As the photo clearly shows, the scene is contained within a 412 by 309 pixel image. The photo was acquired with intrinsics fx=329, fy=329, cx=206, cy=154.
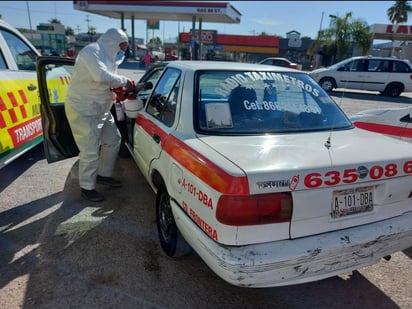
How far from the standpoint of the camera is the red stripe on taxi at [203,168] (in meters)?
1.80

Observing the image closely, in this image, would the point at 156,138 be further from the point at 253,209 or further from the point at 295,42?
the point at 295,42

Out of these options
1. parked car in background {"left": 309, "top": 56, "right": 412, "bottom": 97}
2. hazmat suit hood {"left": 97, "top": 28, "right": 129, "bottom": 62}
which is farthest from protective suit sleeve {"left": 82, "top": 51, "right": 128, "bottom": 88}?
parked car in background {"left": 309, "top": 56, "right": 412, "bottom": 97}

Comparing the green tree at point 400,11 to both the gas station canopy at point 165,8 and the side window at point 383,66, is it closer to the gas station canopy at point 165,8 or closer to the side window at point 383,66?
the gas station canopy at point 165,8

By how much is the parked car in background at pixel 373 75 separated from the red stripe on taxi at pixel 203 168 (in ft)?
44.3

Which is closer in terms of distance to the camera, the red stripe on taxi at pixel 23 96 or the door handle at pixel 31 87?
the red stripe on taxi at pixel 23 96

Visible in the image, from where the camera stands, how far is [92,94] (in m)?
3.49

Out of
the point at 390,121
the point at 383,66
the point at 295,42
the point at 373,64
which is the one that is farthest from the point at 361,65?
the point at 295,42

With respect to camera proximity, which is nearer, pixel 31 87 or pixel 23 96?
pixel 23 96

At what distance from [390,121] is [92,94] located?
3.49 meters

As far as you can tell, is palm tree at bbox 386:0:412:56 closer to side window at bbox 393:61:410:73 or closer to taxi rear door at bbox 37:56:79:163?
side window at bbox 393:61:410:73

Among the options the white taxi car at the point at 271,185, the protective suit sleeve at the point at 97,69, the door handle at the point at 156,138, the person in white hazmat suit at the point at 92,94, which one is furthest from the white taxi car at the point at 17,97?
the white taxi car at the point at 271,185

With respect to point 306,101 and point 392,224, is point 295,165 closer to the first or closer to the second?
point 392,224

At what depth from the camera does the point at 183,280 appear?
2547 mm

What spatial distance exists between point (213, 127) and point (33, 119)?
10.1ft
